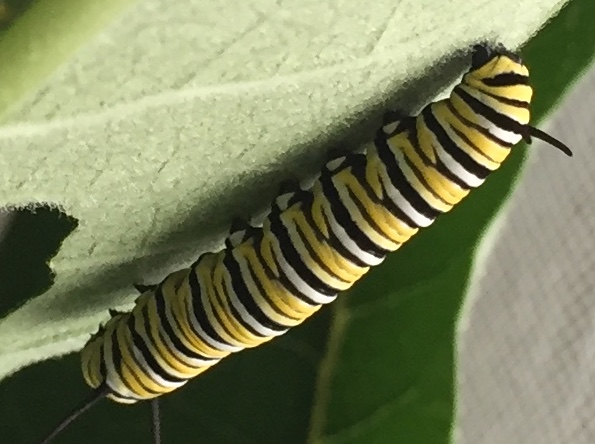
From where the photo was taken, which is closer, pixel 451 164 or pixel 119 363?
pixel 451 164

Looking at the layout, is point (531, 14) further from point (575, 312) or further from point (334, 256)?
point (575, 312)

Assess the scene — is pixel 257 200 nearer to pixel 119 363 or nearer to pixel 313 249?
pixel 313 249

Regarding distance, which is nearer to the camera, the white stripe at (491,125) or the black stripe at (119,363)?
the white stripe at (491,125)

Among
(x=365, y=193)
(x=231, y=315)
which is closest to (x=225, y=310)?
(x=231, y=315)

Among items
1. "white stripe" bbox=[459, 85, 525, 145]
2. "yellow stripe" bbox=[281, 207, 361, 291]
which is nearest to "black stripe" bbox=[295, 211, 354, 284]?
"yellow stripe" bbox=[281, 207, 361, 291]

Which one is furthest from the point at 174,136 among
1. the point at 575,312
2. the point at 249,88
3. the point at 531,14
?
the point at 575,312

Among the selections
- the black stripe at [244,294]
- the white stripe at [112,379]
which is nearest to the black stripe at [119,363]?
the white stripe at [112,379]

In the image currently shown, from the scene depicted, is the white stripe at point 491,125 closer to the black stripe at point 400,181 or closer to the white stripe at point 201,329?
the black stripe at point 400,181
